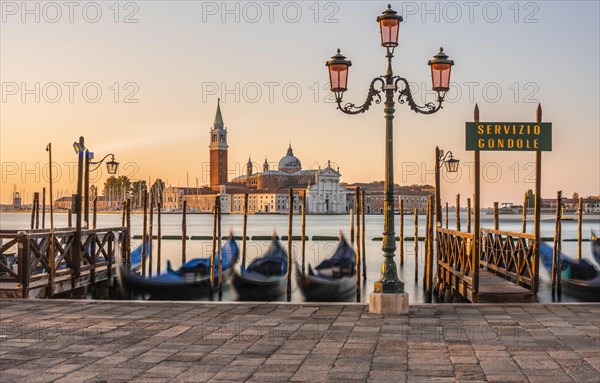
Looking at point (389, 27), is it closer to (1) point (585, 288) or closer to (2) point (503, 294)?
(2) point (503, 294)

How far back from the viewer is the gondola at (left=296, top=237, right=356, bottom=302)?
11.6 m

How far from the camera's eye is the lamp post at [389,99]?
22.5 feet

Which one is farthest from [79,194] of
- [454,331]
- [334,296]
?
[454,331]

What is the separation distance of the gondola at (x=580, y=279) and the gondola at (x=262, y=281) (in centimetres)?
479

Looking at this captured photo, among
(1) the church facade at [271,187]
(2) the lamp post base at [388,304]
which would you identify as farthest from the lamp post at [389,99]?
(1) the church facade at [271,187]

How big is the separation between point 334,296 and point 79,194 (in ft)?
13.7

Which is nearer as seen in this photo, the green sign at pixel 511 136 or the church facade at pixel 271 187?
the green sign at pixel 511 136

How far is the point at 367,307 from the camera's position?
7.20 meters

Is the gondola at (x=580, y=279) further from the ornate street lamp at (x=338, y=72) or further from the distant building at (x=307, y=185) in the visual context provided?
the distant building at (x=307, y=185)

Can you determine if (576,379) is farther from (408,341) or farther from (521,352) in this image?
(408,341)

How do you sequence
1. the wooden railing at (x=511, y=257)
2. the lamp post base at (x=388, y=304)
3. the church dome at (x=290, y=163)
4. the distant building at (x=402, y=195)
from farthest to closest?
the church dome at (x=290, y=163), the distant building at (x=402, y=195), the wooden railing at (x=511, y=257), the lamp post base at (x=388, y=304)

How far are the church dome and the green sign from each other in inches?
3842

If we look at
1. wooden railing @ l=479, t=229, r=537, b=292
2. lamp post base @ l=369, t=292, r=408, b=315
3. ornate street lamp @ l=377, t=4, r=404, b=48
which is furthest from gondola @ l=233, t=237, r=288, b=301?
ornate street lamp @ l=377, t=4, r=404, b=48

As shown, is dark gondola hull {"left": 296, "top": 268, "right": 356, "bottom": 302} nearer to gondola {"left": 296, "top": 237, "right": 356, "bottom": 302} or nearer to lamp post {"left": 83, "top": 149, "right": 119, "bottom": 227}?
gondola {"left": 296, "top": 237, "right": 356, "bottom": 302}
